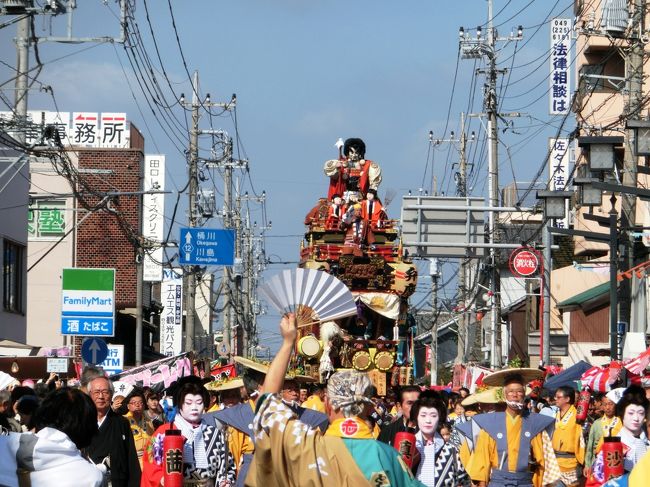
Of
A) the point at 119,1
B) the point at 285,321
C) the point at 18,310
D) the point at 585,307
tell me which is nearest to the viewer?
the point at 285,321

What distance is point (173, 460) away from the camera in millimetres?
9375

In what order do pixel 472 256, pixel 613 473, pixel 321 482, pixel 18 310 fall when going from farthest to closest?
pixel 18 310 < pixel 472 256 < pixel 613 473 < pixel 321 482

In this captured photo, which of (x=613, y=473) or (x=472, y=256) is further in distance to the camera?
(x=472, y=256)

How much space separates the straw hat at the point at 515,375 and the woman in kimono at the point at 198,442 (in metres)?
2.66

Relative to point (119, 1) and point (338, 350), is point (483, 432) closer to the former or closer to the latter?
point (338, 350)

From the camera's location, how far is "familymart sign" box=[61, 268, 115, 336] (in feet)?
87.3

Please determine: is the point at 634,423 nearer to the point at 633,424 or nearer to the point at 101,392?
the point at 633,424

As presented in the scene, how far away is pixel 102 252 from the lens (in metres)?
47.5

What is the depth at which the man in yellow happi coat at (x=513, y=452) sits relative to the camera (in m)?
11.7

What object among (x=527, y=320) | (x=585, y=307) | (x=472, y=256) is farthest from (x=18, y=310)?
(x=527, y=320)

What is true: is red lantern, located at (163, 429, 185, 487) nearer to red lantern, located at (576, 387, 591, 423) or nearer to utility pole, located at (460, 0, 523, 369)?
red lantern, located at (576, 387, 591, 423)

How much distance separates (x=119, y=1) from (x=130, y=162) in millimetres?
24564

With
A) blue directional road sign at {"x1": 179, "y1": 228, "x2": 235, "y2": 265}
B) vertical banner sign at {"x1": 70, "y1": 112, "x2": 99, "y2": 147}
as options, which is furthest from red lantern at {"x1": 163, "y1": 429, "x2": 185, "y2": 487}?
vertical banner sign at {"x1": 70, "y1": 112, "x2": 99, "y2": 147}

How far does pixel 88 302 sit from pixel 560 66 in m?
21.5
